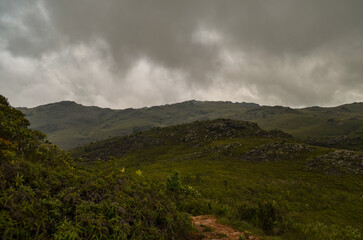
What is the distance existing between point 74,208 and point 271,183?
38750mm

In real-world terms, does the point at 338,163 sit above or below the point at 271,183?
above

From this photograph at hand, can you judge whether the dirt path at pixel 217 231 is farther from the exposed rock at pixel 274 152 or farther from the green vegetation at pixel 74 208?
the exposed rock at pixel 274 152

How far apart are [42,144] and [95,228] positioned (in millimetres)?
9335

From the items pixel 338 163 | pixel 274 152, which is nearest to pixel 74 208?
pixel 338 163

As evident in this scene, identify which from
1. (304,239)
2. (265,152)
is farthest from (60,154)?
(265,152)

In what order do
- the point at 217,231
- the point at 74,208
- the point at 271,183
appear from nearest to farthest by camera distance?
1. the point at 74,208
2. the point at 217,231
3. the point at 271,183

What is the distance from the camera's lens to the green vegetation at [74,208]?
5656mm

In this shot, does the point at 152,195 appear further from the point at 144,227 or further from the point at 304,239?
the point at 304,239

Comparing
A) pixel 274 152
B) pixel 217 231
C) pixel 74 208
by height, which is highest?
pixel 74 208

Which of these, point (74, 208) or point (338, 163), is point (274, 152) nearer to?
point (338, 163)

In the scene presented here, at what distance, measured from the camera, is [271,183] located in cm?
3712

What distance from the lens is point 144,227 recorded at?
24.7 ft

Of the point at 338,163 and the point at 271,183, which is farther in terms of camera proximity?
the point at 338,163

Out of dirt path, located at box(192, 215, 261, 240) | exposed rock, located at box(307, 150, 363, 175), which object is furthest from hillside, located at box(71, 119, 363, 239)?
dirt path, located at box(192, 215, 261, 240)
